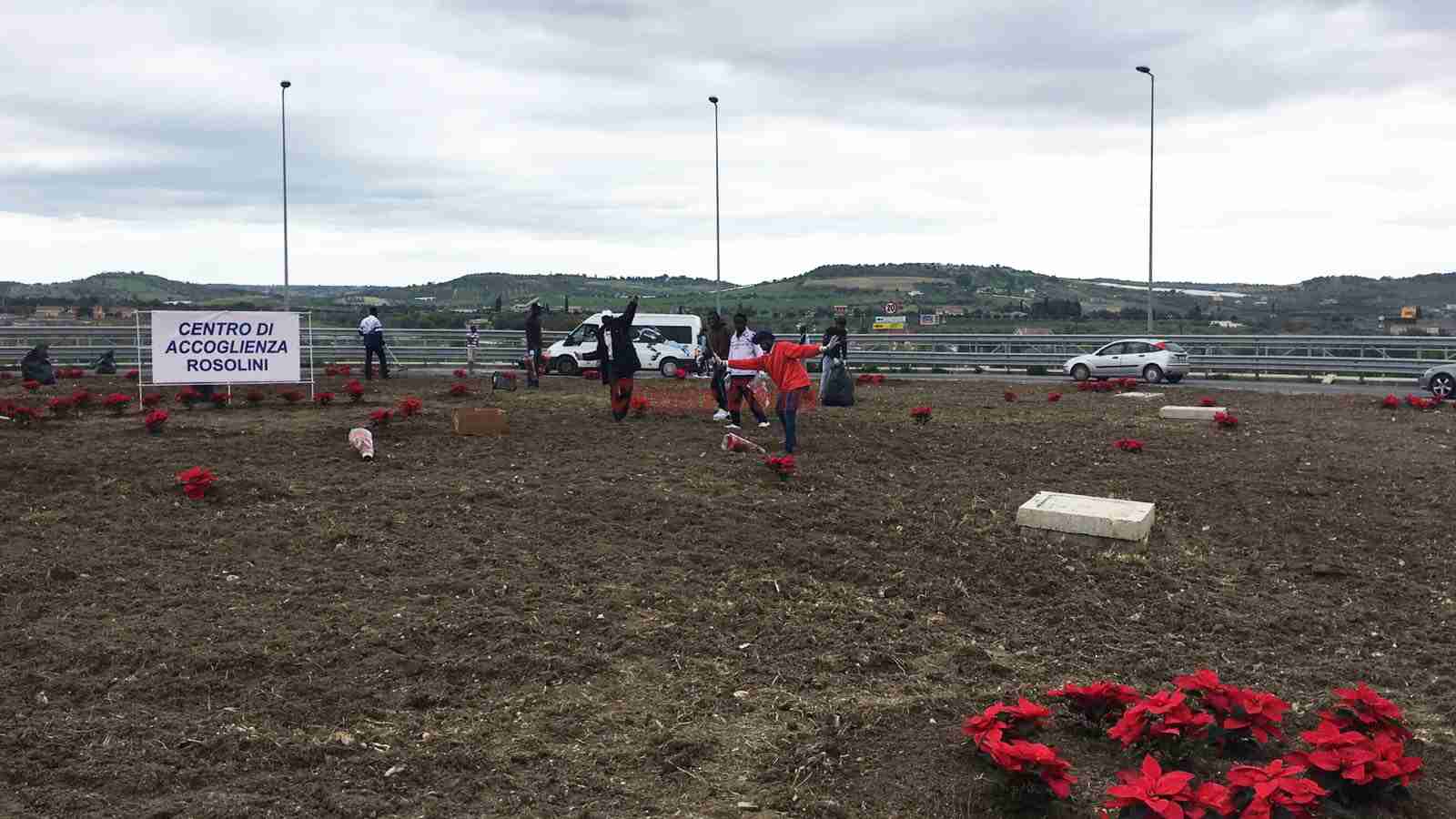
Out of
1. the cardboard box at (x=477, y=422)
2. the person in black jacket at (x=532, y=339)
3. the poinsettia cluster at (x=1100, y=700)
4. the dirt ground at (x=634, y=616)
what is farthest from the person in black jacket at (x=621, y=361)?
the poinsettia cluster at (x=1100, y=700)

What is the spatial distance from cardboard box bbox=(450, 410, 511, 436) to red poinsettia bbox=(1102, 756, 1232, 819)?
10.2 m

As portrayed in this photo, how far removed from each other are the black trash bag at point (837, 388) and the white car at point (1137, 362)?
15594mm

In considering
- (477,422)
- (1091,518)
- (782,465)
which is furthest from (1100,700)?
(477,422)

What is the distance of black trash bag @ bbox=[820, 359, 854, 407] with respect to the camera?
55.7 ft

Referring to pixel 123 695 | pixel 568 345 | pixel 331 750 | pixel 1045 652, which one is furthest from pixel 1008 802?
pixel 568 345

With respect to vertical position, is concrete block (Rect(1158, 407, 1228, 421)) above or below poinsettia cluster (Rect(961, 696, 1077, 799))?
above

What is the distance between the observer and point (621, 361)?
15211mm

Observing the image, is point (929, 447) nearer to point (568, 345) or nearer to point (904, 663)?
point (904, 663)

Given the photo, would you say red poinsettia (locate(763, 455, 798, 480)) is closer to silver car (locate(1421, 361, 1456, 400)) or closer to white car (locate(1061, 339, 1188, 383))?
silver car (locate(1421, 361, 1456, 400))

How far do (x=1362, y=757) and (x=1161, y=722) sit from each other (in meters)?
0.76

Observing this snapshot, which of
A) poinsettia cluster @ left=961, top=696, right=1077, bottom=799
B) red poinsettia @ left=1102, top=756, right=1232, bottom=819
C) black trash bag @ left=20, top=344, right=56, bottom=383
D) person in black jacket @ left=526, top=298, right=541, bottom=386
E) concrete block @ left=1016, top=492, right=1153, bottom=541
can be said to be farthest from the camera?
person in black jacket @ left=526, top=298, right=541, bottom=386

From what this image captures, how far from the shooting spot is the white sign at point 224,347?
15.7 m

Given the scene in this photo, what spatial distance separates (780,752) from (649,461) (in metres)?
6.82

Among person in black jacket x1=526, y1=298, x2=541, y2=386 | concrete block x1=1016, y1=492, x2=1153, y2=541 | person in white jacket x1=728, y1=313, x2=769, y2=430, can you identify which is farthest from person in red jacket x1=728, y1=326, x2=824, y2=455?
person in black jacket x1=526, y1=298, x2=541, y2=386
